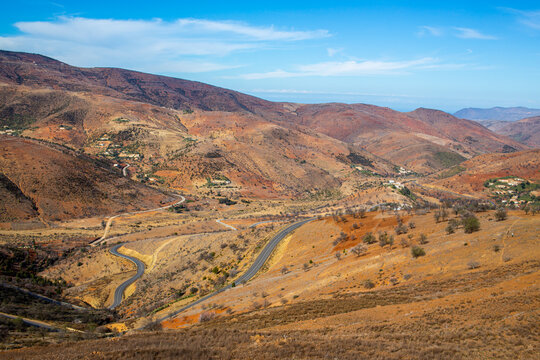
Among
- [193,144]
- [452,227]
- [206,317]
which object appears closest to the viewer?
[206,317]

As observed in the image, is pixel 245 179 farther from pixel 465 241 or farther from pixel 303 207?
pixel 465 241

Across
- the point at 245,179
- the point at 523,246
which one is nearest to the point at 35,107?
the point at 245,179

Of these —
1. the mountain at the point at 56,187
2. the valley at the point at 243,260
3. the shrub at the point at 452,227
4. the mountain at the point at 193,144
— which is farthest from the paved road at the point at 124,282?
the mountain at the point at 193,144

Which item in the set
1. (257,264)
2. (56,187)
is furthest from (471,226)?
(56,187)

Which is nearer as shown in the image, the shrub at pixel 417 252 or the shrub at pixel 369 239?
the shrub at pixel 417 252

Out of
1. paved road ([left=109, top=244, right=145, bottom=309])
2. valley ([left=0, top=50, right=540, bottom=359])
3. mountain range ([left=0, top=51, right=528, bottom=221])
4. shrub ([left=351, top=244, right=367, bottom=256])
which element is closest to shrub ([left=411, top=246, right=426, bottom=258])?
valley ([left=0, top=50, right=540, bottom=359])

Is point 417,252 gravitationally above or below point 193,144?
below

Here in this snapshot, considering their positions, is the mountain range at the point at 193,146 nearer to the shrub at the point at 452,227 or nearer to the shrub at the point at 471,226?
the shrub at the point at 452,227

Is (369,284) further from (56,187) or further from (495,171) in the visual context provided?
(495,171)
